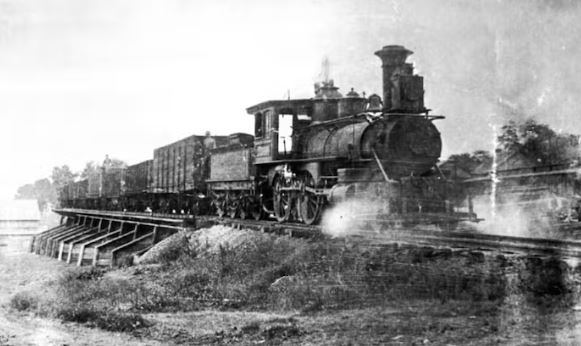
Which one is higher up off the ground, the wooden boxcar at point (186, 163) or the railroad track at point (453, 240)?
the wooden boxcar at point (186, 163)

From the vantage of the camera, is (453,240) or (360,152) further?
(360,152)

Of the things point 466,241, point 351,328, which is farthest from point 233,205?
point 351,328

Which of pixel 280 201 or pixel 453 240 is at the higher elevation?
pixel 280 201

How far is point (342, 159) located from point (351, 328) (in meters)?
6.91

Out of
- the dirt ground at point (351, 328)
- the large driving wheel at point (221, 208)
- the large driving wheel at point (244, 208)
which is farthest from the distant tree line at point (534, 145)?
the large driving wheel at point (221, 208)

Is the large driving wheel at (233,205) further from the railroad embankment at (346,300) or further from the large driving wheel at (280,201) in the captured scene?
the railroad embankment at (346,300)

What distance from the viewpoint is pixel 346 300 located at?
277 inches

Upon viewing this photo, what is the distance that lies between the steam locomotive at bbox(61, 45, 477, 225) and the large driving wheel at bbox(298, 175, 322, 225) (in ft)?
0.08

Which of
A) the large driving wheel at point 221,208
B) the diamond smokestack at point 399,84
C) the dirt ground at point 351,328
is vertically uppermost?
the diamond smokestack at point 399,84

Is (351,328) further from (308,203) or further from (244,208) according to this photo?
(244,208)

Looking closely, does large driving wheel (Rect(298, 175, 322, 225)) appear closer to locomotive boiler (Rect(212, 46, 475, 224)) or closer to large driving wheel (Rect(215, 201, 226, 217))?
locomotive boiler (Rect(212, 46, 475, 224))

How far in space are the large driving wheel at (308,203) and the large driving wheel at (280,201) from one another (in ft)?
2.46

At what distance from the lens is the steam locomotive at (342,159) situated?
11.4 m

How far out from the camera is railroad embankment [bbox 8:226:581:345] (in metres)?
5.38
